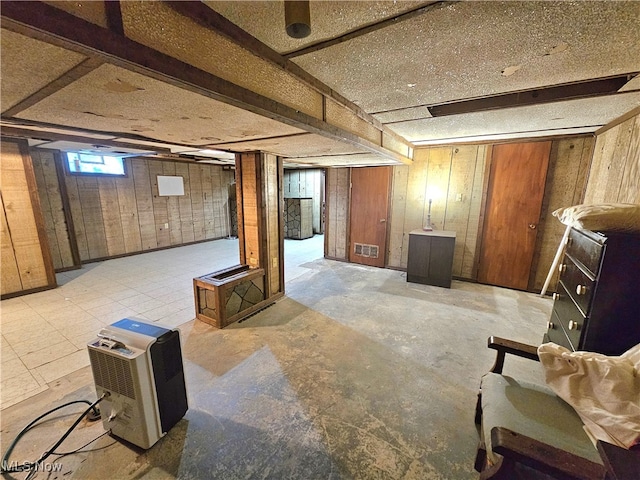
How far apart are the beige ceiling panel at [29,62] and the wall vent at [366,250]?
4767 millimetres

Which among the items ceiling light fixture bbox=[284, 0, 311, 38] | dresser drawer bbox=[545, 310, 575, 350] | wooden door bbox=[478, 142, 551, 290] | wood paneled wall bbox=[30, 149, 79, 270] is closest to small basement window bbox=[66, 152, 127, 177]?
wood paneled wall bbox=[30, 149, 79, 270]

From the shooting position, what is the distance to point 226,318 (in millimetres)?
2883

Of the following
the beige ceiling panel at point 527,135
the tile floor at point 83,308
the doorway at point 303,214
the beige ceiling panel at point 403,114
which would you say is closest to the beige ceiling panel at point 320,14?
the beige ceiling panel at point 403,114

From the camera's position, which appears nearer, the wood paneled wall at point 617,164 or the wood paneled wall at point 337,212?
the wood paneled wall at point 617,164

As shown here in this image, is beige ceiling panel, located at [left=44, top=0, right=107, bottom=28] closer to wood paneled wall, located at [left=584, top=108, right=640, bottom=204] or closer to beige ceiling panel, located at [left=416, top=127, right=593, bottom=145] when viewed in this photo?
wood paneled wall, located at [left=584, top=108, right=640, bottom=204]

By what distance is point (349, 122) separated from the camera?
2.11m

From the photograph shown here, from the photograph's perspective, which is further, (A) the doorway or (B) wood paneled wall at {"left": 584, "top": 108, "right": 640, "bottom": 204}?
(A) the doorway

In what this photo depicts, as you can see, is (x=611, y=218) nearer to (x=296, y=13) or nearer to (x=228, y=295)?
(x=296, y=13)

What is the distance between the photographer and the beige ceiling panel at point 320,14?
936mm

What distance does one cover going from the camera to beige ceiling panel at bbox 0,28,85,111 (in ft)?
2.43

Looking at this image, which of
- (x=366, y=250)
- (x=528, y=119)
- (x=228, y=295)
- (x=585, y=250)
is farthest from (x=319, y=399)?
(x=366, y=250)

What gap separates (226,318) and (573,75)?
11.2ft

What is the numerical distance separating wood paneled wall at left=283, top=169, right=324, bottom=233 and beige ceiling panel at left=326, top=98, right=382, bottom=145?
591cm

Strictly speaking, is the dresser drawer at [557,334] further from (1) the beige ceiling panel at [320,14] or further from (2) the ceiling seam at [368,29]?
(1) the beige ceiling panel at [320,14]
